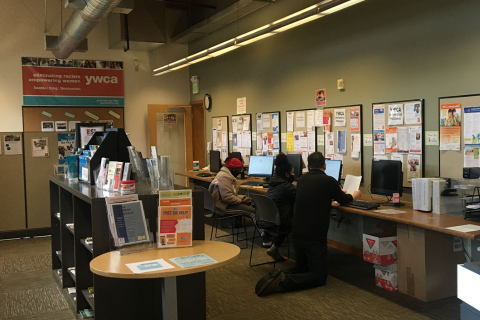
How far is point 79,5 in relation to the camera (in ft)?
16.1

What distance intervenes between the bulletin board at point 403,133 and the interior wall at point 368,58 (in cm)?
7

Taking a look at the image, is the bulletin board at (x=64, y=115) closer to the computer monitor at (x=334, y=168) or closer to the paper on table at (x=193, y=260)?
the computer monitor at (x=334, y=168)

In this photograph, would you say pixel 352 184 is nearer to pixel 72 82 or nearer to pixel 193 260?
pixel 193 260

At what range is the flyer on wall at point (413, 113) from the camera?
4438mm

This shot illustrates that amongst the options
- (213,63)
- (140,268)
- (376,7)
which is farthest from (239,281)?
(213,63)

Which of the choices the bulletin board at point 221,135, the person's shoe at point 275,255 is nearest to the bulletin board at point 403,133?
the person's shoe at point 275,255

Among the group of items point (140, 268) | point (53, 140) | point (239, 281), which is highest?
point (53, 140)

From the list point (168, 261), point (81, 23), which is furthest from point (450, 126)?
point (81, 23)

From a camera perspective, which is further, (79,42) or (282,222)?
(79,42)

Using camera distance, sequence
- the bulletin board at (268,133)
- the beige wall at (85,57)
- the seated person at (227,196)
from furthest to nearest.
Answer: the beige wall at (85,57) < the bulletin board at (268,133) < the seated person at (227,196)

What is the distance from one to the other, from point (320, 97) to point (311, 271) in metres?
2.41

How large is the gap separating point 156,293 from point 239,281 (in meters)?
1.54

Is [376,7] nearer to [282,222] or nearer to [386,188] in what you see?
[386,188]

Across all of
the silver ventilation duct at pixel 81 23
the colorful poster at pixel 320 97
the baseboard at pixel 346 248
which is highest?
the silver ventilation duct at pixel 81 23
